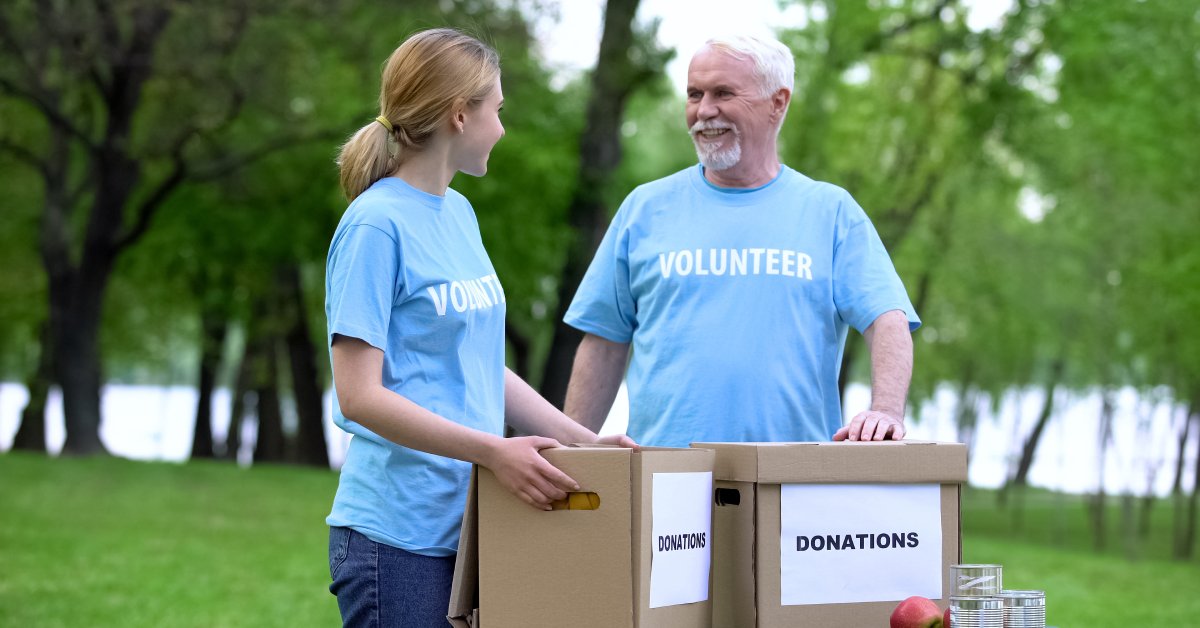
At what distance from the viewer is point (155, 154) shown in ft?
63.2

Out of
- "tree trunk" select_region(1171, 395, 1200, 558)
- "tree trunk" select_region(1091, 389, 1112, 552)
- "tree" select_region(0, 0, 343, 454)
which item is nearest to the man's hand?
"tree" select_region(0, 0, 343, 454)

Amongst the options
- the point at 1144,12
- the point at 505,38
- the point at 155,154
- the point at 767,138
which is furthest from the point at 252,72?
the point at 767,138

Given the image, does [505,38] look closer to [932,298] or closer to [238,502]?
[238,502]

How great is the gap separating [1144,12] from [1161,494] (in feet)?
88.2

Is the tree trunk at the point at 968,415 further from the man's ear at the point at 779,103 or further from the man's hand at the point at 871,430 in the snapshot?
the man's hand at the point at 871,430

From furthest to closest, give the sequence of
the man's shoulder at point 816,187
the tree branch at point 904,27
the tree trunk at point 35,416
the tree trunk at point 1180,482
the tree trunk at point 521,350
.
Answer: the tree trunk at point 35,416, the tree trunk at point 521,350, the tree trunk at point 1180,482, the tree branch at point 904,27, the man's shoulder at point 816,187

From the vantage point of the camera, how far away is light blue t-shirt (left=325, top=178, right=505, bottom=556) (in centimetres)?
253

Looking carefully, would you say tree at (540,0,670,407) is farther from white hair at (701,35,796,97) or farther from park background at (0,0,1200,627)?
white hair at (701,35,796,97)

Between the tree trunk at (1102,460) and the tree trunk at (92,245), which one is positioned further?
the tree trunk at (1102,460)

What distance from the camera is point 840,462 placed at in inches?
102

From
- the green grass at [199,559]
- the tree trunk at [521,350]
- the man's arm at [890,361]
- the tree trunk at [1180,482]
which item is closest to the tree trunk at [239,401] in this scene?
the green grass at [199,559]

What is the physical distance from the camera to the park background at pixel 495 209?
14.9 m

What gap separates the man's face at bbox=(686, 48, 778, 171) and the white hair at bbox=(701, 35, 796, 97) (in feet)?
0.05

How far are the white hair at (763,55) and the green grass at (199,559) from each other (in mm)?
7095
